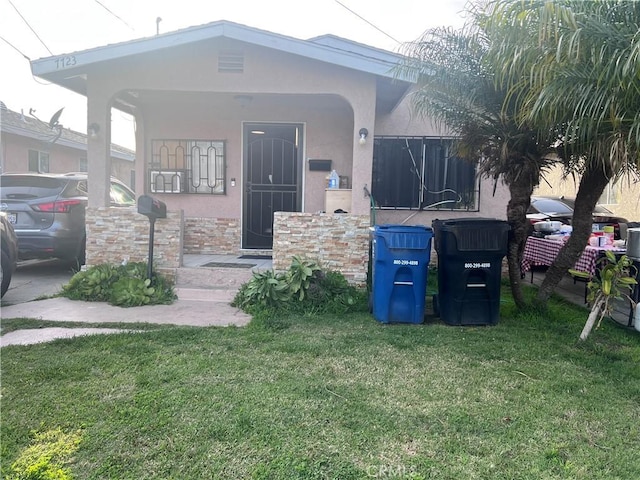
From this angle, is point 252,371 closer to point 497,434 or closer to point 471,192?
point 497,434

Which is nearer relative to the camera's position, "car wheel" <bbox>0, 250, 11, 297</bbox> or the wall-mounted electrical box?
"car wheel" <bbox>0, 250, 11, 297</bbox>

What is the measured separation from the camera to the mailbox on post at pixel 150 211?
5824 millimetres

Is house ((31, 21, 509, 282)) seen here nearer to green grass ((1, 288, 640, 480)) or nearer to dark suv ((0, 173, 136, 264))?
dark suv ((0, 173, 136, 264))

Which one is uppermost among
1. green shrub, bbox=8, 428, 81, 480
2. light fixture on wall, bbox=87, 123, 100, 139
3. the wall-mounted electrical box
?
light fixture on wall, bbox=87, 123, 100, 139

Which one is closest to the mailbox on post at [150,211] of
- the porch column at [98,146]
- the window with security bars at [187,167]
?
the porch column at [98,146]

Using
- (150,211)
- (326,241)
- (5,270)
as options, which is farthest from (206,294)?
(5,270)

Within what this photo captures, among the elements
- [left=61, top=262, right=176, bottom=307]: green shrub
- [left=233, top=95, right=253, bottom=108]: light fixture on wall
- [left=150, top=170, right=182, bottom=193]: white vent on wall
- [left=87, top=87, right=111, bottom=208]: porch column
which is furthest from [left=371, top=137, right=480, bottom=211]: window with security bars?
[left=87, top=87, right=111, bottom=208]: porch column

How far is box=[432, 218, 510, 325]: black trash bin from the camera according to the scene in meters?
4.93

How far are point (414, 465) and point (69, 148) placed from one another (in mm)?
17396

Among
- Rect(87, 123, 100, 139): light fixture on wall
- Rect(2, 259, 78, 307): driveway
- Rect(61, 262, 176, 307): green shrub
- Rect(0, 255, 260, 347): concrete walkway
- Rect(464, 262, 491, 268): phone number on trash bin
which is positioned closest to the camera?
Rect(0, 255, 260, 347): concrete walkway

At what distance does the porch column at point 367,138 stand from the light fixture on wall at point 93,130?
365 centimetres

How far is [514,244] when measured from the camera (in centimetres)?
536

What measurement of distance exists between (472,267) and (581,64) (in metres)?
2.24

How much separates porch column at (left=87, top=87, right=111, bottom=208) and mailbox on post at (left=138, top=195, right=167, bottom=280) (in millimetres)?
918
